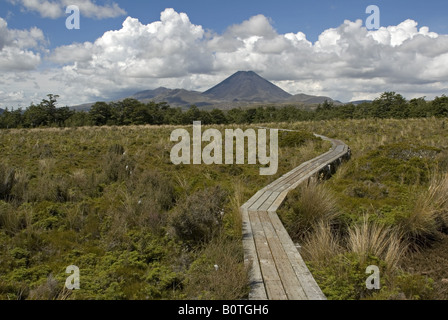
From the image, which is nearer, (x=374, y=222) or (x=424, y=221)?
(x=374, y=222)

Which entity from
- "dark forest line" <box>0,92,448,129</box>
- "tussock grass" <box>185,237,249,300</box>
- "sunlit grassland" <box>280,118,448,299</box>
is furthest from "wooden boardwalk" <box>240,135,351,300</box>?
"dark forest line" <box>0,92,448,129</box>

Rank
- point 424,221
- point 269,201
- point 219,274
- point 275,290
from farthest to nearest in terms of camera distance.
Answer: point 269,201, point 424,221, point 219,274, point 275,290

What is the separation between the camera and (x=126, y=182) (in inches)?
361

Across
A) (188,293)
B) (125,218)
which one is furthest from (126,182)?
(188,293)

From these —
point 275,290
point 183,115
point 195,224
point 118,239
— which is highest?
point 183,115

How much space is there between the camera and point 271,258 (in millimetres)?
4410

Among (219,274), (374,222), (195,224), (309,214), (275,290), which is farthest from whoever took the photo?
(309,214)

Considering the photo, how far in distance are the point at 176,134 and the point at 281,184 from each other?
51.0 ft

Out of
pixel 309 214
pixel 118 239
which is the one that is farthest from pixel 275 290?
pixel 118 239

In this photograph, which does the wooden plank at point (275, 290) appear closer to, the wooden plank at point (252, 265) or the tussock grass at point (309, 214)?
the wooden plank at point (252, 265)

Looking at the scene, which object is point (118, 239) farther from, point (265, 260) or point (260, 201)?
point (260, 201)

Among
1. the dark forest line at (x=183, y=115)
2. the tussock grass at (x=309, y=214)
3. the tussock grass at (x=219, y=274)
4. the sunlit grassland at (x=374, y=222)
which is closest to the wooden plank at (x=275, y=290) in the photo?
the tussock grass at (x=219, y=274)

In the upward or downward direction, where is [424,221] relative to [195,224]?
downward
